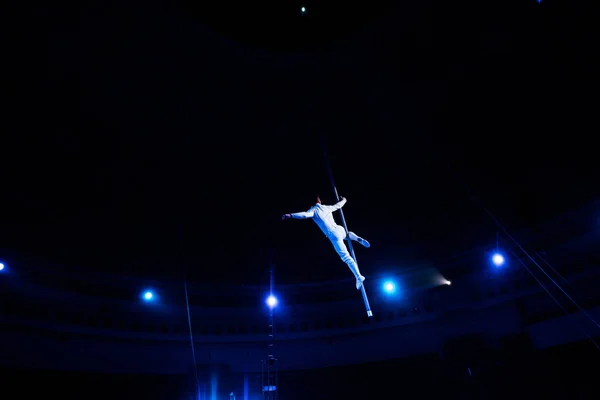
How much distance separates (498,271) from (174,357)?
13.8 meters

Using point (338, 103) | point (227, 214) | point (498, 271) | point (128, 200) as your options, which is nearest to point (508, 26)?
point (338, 103)

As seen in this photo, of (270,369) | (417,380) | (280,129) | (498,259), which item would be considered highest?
(280,129)

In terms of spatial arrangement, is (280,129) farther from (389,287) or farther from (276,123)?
(389,287)

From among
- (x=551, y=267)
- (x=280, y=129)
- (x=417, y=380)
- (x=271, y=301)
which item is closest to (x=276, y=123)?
(x=280, y=129)

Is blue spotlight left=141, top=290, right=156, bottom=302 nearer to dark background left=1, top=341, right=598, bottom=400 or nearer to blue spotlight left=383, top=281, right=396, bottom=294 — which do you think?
dark background left=1, top=341, right=598, bottom=400

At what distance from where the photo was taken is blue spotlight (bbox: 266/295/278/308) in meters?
15.9

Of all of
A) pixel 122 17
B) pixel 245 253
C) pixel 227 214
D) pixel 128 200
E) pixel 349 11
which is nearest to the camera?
pixel 122 17

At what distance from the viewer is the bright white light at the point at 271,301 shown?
15923 millimetres

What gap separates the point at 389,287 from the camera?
52.6 feet

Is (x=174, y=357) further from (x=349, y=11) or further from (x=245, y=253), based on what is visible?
(x=349, y=11)

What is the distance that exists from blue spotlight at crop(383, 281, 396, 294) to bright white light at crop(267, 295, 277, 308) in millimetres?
5258

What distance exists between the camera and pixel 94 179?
11547 millimetres

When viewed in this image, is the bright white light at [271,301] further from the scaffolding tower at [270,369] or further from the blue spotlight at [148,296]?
the blue spotlight at [148,296]

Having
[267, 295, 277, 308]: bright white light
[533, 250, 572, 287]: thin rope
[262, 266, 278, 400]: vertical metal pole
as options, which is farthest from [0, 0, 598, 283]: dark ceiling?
[262, 266, 278, 400]: vertical metal pole
